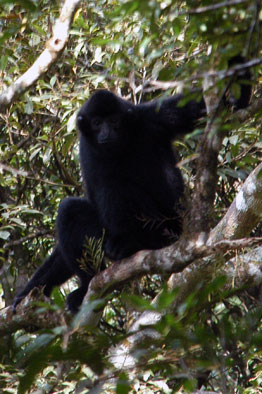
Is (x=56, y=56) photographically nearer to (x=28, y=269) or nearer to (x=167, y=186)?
(x=167, y=186)

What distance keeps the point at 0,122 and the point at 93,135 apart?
1.46 meters

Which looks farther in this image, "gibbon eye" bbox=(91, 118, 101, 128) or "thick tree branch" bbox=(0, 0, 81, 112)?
"gibbon eye" bbox=(91, 118, 101, 128)

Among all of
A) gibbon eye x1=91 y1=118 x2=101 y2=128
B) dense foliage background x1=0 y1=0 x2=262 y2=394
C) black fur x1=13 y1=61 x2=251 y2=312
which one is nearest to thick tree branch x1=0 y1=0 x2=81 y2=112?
dense foliage background x1=0 y1=0 x2=262 y2=394

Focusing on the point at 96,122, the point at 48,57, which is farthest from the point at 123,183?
the point at 48,57

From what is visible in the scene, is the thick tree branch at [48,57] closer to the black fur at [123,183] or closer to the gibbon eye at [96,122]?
the black fur at [123,183]

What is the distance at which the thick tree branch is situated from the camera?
5.02 meters

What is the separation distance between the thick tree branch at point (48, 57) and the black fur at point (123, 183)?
0.82 metres

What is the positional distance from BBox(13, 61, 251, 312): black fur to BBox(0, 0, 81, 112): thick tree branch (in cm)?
82

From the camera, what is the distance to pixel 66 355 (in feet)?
6.57

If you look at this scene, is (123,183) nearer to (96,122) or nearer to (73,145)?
(96,122)

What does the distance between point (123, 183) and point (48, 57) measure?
136cm

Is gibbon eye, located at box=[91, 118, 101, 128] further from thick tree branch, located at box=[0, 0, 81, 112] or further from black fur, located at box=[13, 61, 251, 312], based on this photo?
thick tree branch, located at box=[0, 0, 81, 112]

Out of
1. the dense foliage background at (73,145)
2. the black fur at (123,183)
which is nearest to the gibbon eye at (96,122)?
the black fur at (123,183)

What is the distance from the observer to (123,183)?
580 cm
